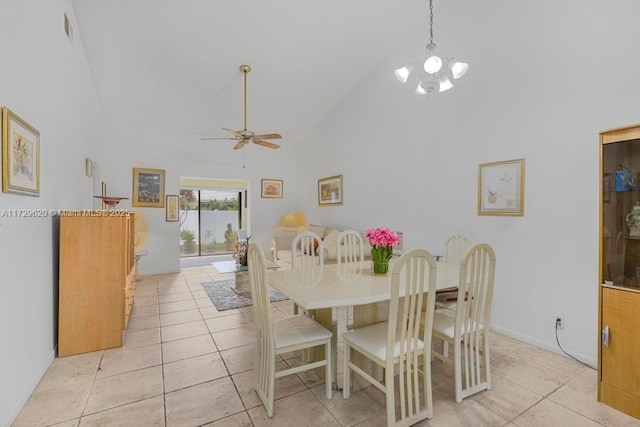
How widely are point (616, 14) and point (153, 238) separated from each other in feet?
22.9

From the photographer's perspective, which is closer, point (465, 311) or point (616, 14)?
point (465, 311)

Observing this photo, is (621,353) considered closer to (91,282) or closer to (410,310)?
(410,310)

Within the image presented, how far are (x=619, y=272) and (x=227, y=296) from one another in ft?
13.9

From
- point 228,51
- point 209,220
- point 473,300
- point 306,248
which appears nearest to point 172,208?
point 209,220

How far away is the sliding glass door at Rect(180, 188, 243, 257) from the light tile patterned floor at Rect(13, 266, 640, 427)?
5.68 metres

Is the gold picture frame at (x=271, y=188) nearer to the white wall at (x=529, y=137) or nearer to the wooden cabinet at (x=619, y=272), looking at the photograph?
the white wall at (x=529, y=137)

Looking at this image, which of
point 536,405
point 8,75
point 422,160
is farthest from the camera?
point 422,160

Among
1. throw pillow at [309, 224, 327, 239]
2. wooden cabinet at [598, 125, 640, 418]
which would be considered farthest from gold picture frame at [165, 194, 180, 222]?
wooden cabinet at [598, 125, 640, 418]

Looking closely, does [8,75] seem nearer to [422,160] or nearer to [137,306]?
[137,306]

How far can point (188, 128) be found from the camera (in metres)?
6.04

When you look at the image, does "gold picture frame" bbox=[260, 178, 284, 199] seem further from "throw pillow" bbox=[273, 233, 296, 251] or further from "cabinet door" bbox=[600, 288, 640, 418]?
"cabinet door" bbox=[600, 288, 640, 418]

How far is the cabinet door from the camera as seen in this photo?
187 cm

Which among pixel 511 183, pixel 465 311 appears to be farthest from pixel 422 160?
pixel 465 311

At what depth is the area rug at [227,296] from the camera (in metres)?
4.10
